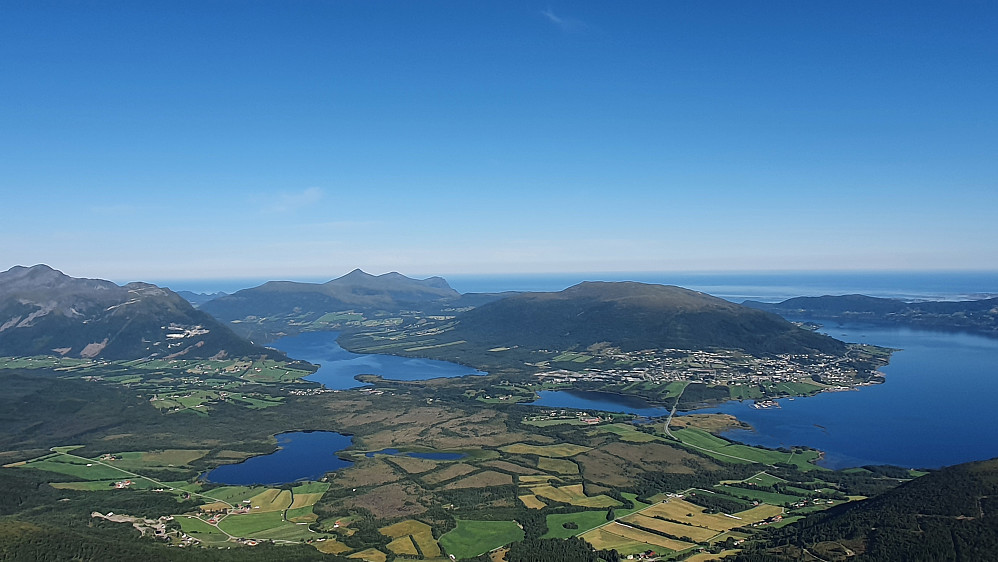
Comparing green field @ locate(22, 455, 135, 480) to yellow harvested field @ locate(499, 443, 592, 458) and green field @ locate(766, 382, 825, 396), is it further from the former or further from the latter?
green field @ locate(766, 382, 825, 396)

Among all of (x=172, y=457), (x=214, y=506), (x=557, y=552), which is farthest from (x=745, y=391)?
(x=172, y=457)

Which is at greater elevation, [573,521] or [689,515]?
[689,515]

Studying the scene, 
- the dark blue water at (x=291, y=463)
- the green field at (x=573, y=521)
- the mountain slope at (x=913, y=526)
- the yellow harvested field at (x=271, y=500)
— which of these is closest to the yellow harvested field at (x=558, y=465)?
the green field at (x=573, y=521)

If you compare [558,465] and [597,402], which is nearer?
[558,465]

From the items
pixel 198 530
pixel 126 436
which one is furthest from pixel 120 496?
pixel 126 436

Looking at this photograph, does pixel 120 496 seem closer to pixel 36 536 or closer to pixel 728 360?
pixel 36 536

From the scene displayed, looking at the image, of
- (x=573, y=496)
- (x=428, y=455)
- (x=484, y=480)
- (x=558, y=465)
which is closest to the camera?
(x=573, y=496)

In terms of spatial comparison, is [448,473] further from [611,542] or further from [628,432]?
[628,432]

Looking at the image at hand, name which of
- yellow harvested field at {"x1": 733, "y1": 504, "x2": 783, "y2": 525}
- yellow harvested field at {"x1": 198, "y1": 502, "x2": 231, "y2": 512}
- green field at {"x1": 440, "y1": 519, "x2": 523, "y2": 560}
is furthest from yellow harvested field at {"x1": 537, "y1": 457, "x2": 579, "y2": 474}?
yellow harvested field at {"x1": 198, "y1": 502, "x2": 231, "y2": 512}
